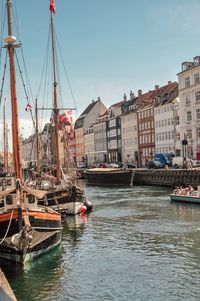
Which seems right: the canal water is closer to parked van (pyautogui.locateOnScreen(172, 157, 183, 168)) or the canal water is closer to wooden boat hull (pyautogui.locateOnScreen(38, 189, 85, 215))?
wooden boat hull (pyautogui.locateOnScreen(38, 189, 85, 215))

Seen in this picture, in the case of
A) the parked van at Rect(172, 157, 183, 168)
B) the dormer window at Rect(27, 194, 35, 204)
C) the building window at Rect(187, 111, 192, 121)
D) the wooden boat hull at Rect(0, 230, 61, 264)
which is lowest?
the wooden boat hull at Rect(0, 230, 61, 264)

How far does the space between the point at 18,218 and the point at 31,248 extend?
1818mm

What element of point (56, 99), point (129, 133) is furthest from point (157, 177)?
point (129, 133)

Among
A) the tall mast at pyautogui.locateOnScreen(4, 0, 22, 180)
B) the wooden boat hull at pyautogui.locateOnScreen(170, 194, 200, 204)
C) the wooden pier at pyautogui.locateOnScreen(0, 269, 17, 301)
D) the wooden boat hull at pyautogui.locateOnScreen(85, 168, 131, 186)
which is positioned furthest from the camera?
the wooden boat hull at pyautogui.locateOnScreen(85, 168, 131, 186)

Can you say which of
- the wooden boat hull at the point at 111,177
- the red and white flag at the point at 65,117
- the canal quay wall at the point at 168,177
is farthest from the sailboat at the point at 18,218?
the wooden boat hull at the point at 111,177

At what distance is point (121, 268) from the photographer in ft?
71.9

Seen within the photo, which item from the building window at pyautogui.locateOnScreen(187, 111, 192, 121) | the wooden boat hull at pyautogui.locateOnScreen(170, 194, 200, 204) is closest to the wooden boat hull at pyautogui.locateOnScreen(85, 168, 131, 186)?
the building window at pyautogui.locateOnScreen(187, 111, 192, 121)

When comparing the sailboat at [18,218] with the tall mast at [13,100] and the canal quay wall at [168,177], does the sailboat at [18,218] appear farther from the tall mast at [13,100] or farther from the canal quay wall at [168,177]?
the canal quay wall at [168,177]

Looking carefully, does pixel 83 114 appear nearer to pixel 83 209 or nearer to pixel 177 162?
pixel 177 162

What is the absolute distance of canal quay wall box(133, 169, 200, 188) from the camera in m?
65.8

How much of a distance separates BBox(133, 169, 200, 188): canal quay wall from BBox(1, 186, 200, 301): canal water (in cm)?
2879

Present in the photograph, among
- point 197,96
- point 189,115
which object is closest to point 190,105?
point 189,115

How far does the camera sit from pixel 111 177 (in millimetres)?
86188

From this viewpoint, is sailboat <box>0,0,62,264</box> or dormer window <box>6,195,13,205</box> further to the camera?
dormer window <box>6,195,13,205</box>
